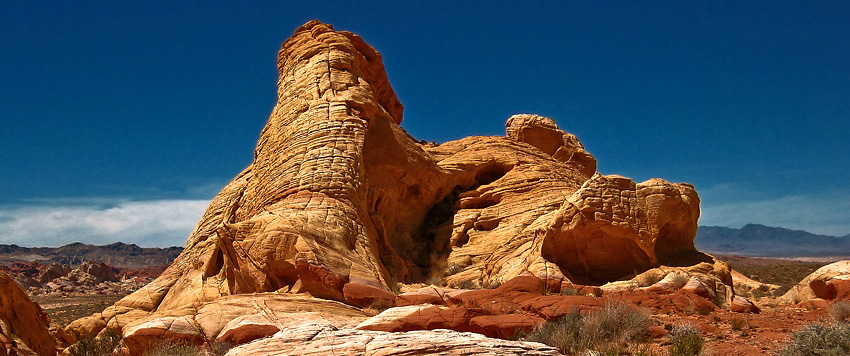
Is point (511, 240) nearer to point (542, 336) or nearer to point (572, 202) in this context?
point (572, 202)

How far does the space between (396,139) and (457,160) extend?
3.76 meters

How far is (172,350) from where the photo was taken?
10891 mm

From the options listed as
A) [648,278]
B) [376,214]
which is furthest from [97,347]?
[648,278]

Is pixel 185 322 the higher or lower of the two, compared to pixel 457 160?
lower

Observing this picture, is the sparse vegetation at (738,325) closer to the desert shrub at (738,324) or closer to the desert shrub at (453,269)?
the desert shrub at (738,324)

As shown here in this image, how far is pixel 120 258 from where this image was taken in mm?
122000

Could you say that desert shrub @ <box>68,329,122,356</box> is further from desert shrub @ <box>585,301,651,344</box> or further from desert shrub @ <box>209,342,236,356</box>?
desert shrub @ <box>585,301,651,344</box>

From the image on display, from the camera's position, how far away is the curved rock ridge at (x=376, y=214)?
16844 millimetres

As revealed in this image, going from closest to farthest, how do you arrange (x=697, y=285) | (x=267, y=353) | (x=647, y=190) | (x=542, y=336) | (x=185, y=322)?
(x=267, y=353), (x=542, y=336), (x=185, y=322), (x=697, y=285), (x=647, y=190)

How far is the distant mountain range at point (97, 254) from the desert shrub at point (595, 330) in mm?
115304

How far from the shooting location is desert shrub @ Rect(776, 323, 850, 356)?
8.55 m

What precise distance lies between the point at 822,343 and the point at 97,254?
135 meters

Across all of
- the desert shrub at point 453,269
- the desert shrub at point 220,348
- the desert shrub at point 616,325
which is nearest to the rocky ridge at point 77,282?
the desert shrub at point 453,269

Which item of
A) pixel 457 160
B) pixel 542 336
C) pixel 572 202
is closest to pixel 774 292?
pixel 572 202
